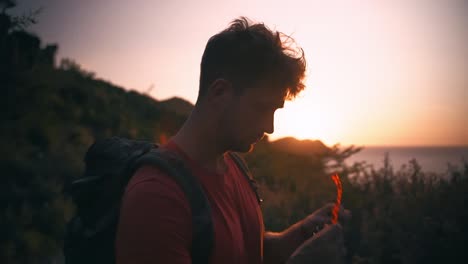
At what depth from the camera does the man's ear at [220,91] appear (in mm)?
1632

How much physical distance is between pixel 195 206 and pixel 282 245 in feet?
3.01

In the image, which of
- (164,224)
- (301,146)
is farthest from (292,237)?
(301,146)

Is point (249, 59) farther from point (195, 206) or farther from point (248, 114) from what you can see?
point (195, 206)

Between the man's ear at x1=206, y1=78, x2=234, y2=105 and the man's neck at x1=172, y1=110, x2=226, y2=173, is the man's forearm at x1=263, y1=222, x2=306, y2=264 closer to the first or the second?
the man's neck at x1=172, y1=110, x2=226, y2=173

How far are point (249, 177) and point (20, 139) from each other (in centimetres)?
893

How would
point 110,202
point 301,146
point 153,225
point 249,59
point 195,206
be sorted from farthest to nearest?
point 301,146, point 249,59, point 110,202, point 195,206, point 153,225

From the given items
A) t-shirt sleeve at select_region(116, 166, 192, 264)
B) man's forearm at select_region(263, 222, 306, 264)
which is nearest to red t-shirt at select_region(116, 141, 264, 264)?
t-shirt sleeve at select_region(116, 166, 192, 264)

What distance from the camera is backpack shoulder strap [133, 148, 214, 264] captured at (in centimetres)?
131

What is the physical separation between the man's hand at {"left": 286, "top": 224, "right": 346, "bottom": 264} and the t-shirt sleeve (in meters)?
0.51

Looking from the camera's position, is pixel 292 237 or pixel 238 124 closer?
pixel 238 124

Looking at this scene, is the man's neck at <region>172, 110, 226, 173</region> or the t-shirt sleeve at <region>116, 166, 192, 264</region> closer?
the t-shirt sleeve at <region>116, 166, 192, 264</region>

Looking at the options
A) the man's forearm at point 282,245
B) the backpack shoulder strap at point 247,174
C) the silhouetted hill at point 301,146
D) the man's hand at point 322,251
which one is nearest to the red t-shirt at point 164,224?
the man's hand at point 322,251

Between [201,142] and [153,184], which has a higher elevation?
[201,142]

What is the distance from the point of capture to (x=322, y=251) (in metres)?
1.51
